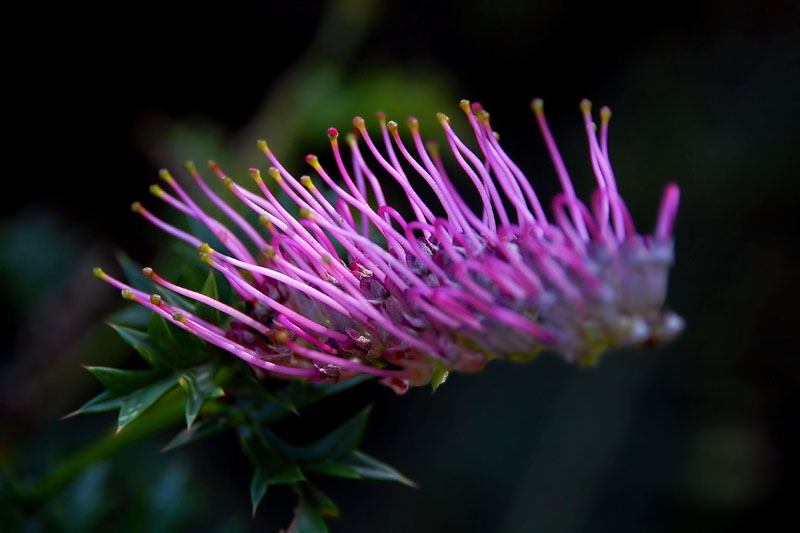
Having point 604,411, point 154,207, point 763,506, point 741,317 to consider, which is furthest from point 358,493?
point 741,317

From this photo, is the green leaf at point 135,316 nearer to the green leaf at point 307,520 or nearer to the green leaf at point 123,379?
the green leaf at point 123,379

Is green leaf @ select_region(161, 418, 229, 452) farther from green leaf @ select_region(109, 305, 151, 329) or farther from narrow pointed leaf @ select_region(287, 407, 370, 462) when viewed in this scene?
green leaf @ select_region(109, 305, 151, 329)

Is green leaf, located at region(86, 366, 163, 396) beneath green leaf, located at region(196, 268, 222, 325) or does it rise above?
beneath

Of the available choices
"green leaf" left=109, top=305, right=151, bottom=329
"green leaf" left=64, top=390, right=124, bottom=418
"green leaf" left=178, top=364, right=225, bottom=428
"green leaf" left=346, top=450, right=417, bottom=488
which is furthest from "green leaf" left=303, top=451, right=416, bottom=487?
"green leaf" left=109, top=305, right=151, bottom=329

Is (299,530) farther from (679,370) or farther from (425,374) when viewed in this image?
(679,370)

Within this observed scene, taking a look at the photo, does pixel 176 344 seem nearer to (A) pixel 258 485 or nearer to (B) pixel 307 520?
(A) pixel 258 485

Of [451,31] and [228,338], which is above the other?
[451,31]
